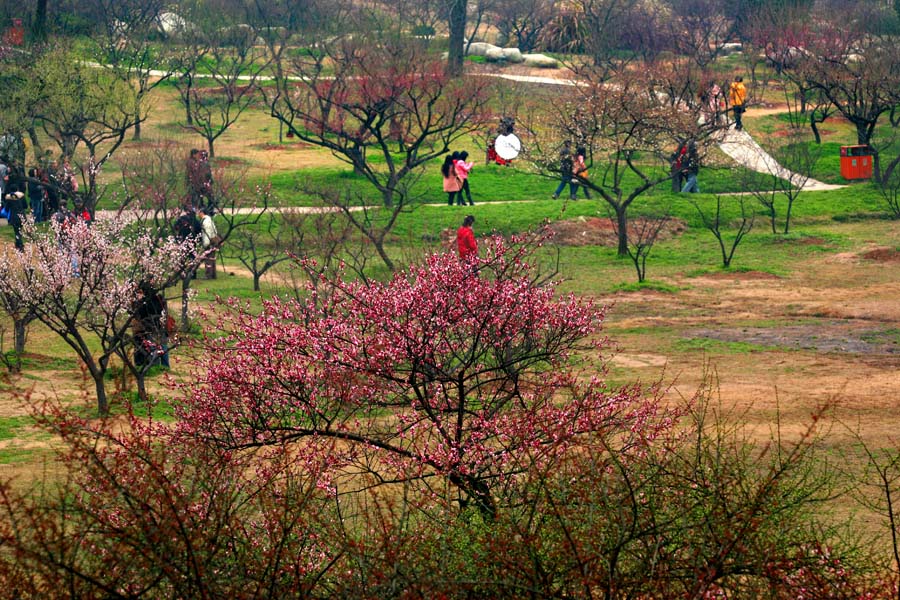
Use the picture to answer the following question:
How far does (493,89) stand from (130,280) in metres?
25.8

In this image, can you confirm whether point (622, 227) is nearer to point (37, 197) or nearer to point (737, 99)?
point (37, 197)

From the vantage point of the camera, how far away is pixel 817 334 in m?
18.5

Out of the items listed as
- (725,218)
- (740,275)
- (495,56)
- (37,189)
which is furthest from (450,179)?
(495,56)

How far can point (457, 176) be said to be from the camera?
2912 cm

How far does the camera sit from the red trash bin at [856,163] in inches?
1325

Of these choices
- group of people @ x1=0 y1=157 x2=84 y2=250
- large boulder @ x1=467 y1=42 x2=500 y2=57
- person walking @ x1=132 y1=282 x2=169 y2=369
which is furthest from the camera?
large boulder @ x1=467 y1=42 x2=500 y2=57

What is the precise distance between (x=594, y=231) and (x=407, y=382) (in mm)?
17852

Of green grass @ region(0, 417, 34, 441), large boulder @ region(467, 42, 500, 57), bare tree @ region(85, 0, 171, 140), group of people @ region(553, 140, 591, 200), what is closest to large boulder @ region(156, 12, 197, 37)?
bare tree @ region(85, 0, 171, 140)

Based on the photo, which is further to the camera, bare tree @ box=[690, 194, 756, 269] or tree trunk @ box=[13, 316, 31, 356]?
bare tree @ box=[690, 194, 756, 269]

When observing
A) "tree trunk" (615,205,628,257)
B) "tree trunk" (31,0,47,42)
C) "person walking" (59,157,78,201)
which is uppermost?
"tree trunk" (31,0,47,42)

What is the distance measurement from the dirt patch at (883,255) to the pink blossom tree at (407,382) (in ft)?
50.9

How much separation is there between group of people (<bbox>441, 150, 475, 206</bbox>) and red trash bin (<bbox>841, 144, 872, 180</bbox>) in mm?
10409

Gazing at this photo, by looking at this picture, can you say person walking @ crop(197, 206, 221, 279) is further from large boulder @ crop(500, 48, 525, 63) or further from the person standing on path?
large boulder @ crop(500, 48, 525, 63)

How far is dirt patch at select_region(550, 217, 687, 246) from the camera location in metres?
26.9
